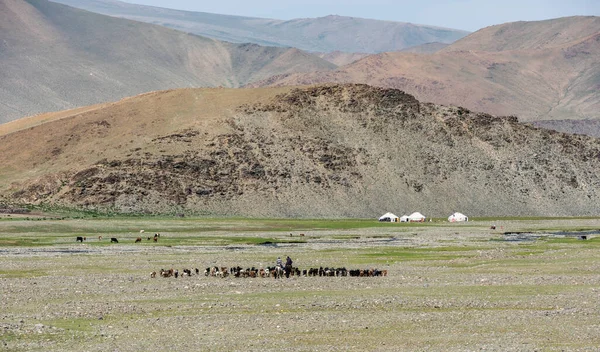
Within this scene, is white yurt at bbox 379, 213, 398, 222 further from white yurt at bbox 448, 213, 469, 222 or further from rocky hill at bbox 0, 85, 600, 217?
A: rocky hill at bbox 0, 85, 600, 217

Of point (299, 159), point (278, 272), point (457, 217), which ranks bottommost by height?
point (457, 217)

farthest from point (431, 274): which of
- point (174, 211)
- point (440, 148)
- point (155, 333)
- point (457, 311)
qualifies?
point (440, 148)

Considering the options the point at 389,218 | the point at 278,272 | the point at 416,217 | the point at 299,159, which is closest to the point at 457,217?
the point at 416,217

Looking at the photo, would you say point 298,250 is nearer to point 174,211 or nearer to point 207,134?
point 174,211

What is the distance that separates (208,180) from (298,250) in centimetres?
8655

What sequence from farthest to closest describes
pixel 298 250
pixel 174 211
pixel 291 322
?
pixel 174 211, pixel 298 250, pixel 291 322

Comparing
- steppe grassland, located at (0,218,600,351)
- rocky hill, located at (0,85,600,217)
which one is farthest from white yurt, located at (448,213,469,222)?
steppe grassland, located at (0,218,600,351)

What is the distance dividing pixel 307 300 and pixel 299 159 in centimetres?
12796

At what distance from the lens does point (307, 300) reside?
41.8 meters

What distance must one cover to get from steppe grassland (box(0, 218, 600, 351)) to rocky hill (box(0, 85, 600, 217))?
75961 mm

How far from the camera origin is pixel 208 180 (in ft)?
535

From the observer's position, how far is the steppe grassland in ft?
104

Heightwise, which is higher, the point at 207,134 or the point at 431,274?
the point at 207,134

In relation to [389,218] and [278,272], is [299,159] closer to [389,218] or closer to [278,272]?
[389,218]
